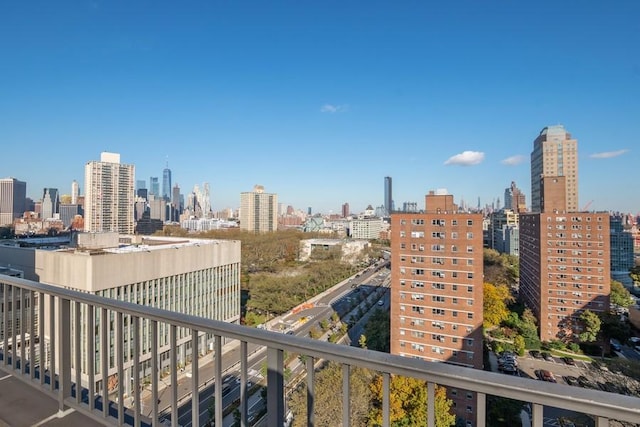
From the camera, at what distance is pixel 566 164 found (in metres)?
45.2

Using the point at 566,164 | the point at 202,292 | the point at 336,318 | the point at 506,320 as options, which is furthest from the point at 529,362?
the point at 566,164

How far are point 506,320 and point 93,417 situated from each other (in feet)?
69.1

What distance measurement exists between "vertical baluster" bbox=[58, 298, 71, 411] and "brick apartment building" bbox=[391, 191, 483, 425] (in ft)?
38.6

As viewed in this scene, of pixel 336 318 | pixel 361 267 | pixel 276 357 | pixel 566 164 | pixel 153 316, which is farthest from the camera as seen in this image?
pixel 566 164

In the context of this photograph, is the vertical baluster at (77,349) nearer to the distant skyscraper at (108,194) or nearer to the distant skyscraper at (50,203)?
the distant skyscraper at (108,194)

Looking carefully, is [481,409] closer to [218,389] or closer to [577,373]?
[218,389]

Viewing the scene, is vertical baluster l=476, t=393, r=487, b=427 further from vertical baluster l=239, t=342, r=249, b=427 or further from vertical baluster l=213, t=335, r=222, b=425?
vertical baluster l=213, t=335, r=222, b=425

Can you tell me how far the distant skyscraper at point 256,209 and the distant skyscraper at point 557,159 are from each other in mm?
36422

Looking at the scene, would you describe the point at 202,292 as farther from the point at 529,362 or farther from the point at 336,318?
the point at 529,362

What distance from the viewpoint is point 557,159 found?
45.9 meters

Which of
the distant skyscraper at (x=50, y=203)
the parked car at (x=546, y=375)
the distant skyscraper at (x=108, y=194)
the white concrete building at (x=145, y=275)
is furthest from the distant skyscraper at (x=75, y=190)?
the parked car at (x=546, y=375)

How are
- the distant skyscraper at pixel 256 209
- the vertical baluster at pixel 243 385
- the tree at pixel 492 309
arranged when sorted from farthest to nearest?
the distant skyscraper at pixel 256 209
the tree at pixel 492 309
the vertical baluster at pixel 243 385

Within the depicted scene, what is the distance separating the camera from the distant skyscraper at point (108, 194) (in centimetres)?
3641

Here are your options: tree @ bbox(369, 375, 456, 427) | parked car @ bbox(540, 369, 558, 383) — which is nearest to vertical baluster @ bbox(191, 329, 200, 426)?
tree @ bbox(369, 375, 456, 427)
